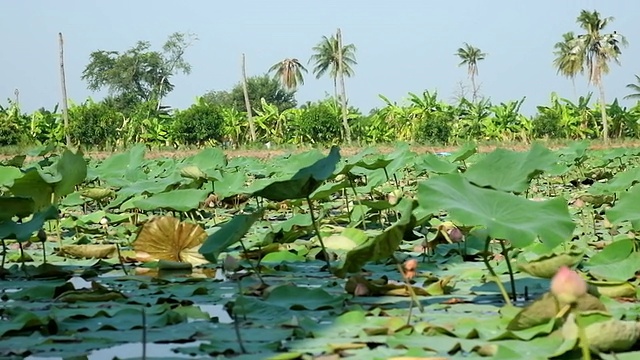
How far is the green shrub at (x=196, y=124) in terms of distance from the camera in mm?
24672

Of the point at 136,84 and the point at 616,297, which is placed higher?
the point at 136,84

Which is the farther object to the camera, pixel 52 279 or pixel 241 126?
pixel 241 126

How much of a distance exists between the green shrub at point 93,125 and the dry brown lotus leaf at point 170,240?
69.3 ft

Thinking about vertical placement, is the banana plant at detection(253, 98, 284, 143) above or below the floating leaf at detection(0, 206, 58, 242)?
above

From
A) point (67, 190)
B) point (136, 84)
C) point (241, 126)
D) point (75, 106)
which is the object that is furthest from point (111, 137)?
point (67, 190)

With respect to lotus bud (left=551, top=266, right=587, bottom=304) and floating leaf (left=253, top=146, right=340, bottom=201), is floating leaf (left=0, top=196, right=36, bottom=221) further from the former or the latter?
lotus bud (left=551, top=266, right=587, bottom=304)

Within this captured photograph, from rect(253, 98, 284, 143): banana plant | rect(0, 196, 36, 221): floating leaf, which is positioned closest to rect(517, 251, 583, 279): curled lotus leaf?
rect(0, 196, 36, 221): floating leaf

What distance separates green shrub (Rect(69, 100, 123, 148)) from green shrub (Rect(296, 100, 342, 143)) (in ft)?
18.0

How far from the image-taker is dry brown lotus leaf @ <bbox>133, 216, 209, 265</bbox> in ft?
8.61

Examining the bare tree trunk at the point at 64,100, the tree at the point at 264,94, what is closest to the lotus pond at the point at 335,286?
the bare tree trunk at the point at 64,100

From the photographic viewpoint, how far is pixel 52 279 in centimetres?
244

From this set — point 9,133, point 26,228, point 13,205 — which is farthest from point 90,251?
point 9,133

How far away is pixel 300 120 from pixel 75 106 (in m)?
6.53

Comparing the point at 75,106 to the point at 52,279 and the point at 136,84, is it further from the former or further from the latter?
the point at 52,279
